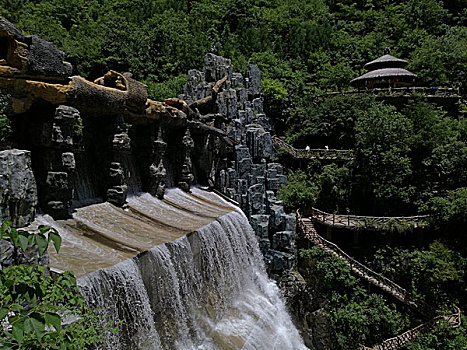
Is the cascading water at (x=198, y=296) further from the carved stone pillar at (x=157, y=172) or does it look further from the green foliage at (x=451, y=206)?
the green foliage at (x=451, y=206)

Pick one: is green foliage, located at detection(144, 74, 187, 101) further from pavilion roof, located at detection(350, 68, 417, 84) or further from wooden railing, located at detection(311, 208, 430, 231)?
pavilion roof, located at detection(350, 68, 417, 84)

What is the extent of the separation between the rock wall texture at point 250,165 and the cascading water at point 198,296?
153 cm

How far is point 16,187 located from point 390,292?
14.7m

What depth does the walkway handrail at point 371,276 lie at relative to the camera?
1466cm

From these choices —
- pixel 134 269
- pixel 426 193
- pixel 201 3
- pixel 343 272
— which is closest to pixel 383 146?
pixel 426 193

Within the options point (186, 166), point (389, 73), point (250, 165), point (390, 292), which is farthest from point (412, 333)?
point (389, 73)

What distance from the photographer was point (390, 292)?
15320 millimetres

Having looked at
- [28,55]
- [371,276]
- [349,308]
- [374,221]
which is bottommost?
[349,308]

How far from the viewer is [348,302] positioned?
1523cm

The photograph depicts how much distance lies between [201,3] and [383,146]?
1164 inches

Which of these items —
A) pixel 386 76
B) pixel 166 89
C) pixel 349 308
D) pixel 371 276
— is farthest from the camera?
pixel 386 76

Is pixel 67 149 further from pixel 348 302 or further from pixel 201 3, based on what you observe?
pixel 201 3

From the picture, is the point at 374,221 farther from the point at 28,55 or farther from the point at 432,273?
the point at 28,55

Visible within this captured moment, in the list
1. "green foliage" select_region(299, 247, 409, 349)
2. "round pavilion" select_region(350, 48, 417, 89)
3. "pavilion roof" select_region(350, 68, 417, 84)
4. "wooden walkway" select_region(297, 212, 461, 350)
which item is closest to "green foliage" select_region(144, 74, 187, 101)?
"wooden walkway" select_region(297, 212, 461, 350)
